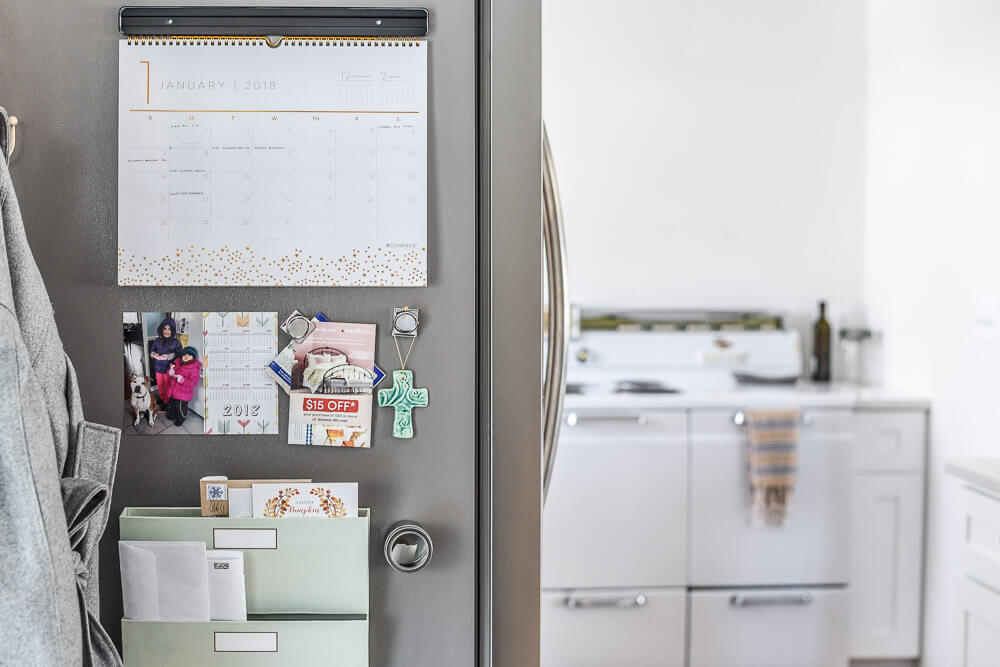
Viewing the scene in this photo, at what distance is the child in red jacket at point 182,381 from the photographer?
0.82 meters

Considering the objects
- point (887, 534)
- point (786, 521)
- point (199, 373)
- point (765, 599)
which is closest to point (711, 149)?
point (786, 521)

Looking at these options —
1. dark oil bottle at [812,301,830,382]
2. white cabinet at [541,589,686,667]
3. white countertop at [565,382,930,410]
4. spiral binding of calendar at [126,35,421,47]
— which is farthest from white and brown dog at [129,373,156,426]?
dark oil bottle at [812,301,830,382]

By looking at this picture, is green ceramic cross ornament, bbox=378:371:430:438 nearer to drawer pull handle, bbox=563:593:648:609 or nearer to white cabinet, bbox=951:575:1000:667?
white cabinet, bbox=951:575:1000:667

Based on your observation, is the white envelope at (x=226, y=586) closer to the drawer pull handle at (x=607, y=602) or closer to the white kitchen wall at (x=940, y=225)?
the drawer pull handle at (x=607, y=602)

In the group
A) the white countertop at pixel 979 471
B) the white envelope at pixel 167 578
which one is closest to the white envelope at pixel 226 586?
the white envelope at pixel 167 578

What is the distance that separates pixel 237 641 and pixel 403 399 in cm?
30

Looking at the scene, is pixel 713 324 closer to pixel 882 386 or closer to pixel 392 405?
pixel 882 386

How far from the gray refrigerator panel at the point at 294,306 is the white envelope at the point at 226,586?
0.08 metres

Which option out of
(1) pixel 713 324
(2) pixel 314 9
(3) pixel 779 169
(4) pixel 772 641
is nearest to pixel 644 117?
(3) pixel 779 169

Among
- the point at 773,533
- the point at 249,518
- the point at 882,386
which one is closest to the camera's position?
the point at 249,518

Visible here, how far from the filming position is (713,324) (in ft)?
9.66

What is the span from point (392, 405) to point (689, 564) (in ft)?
6.22

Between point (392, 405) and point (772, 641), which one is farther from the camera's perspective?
point (772, 641)

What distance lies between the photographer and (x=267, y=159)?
0.82 meters
